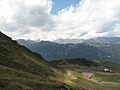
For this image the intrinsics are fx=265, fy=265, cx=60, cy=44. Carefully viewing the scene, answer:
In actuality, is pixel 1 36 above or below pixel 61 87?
above

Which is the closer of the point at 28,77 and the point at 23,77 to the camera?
the point at 23,77

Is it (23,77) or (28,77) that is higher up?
(28,77)

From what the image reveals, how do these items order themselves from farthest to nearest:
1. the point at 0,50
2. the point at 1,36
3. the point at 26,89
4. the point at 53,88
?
the point at 1,36 → the point at 0,50 → the point at 53,88 → the point at 26,89

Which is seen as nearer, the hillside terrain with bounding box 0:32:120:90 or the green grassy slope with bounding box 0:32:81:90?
the green grassy slope with bounding box 0:32:81:90

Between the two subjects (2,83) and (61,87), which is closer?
(2,83)

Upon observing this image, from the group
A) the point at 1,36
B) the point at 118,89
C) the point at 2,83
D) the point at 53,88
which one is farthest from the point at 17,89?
the point at 1,36

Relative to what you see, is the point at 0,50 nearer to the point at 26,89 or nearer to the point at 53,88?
the point at 53,88

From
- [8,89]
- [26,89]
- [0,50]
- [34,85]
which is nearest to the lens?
[8,89]

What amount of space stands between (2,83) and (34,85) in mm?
17172

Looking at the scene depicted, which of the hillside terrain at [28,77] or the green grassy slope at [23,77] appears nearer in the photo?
the green grassy slope at [23,77]

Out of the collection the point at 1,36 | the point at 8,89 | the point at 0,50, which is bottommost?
the point at 8,89

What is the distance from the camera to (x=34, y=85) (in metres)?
70.9

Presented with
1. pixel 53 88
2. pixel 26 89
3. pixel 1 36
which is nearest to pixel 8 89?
pixel 26 89

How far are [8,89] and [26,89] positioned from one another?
7735 mm
